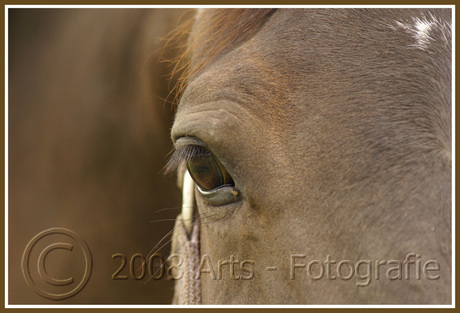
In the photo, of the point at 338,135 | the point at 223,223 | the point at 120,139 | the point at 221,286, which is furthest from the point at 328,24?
the point at 120,139

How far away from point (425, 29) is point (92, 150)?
121 cm

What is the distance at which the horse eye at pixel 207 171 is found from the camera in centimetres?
109

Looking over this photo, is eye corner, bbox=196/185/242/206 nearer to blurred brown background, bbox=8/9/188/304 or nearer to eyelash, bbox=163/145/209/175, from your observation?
eyelash, bbox=163/145/209/175

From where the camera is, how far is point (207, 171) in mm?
1120

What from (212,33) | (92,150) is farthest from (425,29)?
(92,150)

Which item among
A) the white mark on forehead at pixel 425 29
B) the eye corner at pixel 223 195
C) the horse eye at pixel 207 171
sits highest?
the white mark on forehead at pixel 425 29

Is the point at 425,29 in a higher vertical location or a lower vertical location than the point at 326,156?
higher

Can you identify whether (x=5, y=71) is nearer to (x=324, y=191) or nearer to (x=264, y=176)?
(x=264, y=176)

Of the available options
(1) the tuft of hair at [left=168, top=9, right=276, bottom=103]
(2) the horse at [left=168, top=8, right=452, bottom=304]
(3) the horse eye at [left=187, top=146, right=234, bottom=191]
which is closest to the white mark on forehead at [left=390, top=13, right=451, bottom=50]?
(2) the horse at [left=168, top=8, right=452, bottom=304]

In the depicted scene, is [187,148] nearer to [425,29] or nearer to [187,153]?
→ [187,153]

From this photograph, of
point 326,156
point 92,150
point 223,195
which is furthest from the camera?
point 92,150

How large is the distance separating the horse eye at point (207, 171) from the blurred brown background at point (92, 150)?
0.59m

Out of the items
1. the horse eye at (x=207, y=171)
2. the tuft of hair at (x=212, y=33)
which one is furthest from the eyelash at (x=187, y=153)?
the tuft of hair at (x=212, y=33)

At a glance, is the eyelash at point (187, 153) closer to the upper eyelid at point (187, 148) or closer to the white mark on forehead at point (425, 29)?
the upper eyelid at point (187, 148)
